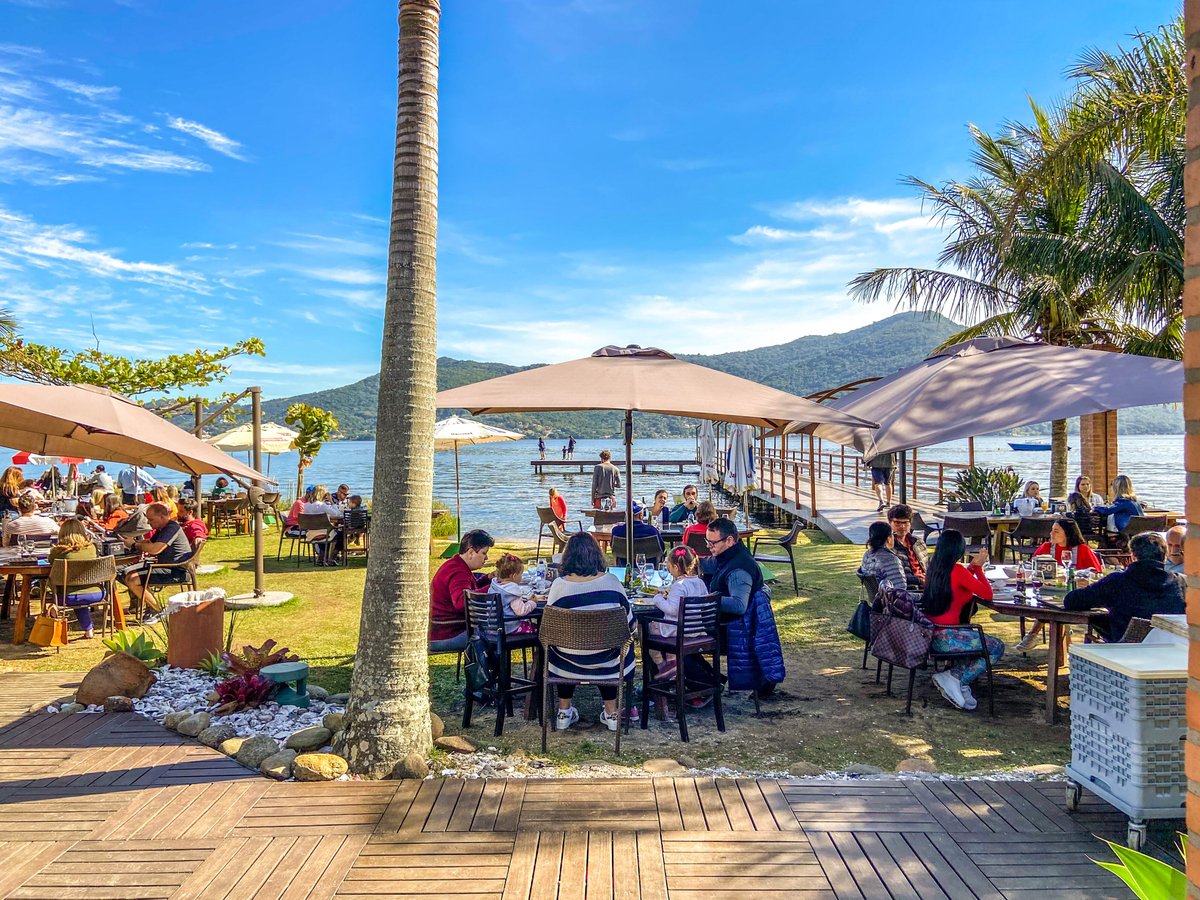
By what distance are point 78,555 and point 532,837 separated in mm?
6044

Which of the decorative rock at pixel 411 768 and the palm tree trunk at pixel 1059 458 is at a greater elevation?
the palm tree trunk at pixel 1059 458

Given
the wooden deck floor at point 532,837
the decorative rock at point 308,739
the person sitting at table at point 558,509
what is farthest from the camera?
the person sitting at table at point 558,509

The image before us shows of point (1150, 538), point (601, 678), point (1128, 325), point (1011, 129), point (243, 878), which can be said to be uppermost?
point (1011, 129)

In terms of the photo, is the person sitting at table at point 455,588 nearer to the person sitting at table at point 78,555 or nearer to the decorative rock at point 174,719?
the decorative rock at point 174,719

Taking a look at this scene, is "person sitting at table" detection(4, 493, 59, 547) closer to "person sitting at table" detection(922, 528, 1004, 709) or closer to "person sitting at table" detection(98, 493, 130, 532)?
"person sitting at table" detection(98, 493, 130, 532)

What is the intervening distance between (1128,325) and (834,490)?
9.26m

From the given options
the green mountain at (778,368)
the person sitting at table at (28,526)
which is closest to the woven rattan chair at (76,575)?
the person sitting at table at (28,526)

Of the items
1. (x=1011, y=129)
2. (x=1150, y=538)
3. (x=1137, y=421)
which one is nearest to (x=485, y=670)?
(x=1150, y=538)

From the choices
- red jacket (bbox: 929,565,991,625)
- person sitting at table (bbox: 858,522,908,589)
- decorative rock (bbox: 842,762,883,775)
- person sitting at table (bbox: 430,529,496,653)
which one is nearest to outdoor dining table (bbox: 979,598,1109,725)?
red jacket (bbox: 929,565,991,625)

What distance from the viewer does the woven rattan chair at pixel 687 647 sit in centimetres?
483

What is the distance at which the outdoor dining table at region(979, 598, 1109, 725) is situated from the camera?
4723mm

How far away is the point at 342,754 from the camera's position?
4.16 m

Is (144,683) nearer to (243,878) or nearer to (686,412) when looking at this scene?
(243,878)

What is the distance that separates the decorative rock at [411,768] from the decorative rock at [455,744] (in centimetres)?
37
